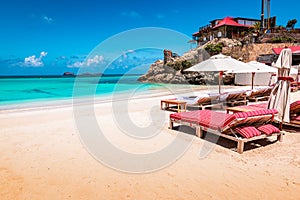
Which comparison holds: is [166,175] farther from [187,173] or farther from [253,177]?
[253,177]

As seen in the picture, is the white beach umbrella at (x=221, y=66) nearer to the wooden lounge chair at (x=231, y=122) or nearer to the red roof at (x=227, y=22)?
the wooden lounge chair at (x=231, y=122)

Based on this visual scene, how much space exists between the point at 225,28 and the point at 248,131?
3755 cm

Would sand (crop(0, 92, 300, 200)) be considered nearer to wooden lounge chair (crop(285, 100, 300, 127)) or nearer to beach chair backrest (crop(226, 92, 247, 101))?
wooden lounge chair (crop(285, 100, 300, 127))

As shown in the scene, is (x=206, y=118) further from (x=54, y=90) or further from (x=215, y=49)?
(x=215, y=49)

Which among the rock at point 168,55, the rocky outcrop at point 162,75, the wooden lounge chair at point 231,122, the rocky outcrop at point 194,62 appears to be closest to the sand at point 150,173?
the wooden lounge chair at point 231,122

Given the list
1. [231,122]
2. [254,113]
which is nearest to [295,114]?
[254,113]

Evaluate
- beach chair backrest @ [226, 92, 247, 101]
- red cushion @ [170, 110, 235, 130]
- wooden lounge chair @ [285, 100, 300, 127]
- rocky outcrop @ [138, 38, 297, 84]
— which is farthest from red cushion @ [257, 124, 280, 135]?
rocky outcrop @ [138, 38, 297, 84]

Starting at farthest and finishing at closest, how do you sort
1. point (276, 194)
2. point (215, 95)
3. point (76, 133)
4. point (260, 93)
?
point (260, 93) < point (215, 95) < point (76, 133) < point (276, 194)

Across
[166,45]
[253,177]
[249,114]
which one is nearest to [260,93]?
[166,45]

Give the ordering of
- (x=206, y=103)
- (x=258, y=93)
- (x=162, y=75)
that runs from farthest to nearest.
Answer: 1. (x=162, y=75)
2. (x=258, y=93)
3. (x=206, y=103)

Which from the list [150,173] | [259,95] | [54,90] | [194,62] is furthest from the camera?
[194,62]

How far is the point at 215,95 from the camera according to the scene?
8281 millimetres

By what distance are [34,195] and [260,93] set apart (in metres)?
10.3

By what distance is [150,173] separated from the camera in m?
3.21
